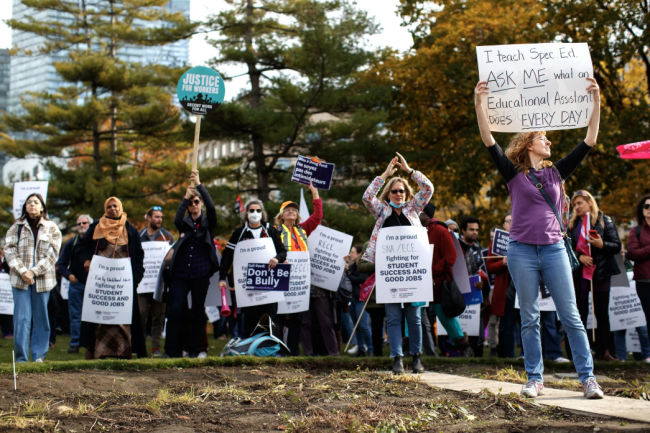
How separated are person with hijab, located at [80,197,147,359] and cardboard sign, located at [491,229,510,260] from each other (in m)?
4.65

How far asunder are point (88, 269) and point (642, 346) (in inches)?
282

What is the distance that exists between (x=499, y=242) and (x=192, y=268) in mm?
4122

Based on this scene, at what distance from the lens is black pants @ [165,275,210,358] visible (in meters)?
8.89

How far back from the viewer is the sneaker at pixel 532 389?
16.9 ft

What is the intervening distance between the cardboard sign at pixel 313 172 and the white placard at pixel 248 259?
185cm

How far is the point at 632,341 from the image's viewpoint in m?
10.3

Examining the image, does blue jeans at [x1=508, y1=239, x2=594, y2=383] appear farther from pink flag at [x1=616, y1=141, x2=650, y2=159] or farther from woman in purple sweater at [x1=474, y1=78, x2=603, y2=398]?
pink flag at [x1=616, y1=141, x2=650, y2=159]

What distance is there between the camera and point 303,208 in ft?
38.4

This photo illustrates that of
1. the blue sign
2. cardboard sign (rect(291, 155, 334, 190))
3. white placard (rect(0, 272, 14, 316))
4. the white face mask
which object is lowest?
white placard (rect(0, 272, 14, 316))

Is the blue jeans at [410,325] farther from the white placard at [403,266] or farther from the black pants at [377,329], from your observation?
the black pants at [377,329]

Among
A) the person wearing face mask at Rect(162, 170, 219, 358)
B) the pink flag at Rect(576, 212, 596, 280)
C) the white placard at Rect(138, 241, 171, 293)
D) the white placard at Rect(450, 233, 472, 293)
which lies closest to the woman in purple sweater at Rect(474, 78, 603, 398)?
the white placard at Rect(450, 233, 472, 293)

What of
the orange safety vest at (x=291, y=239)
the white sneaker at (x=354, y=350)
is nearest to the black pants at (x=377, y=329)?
the white sneaker at (x=354, y=350)

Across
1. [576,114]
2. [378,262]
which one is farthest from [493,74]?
[378,262]

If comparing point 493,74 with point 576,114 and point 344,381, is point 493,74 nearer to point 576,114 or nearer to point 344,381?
point 576,114
